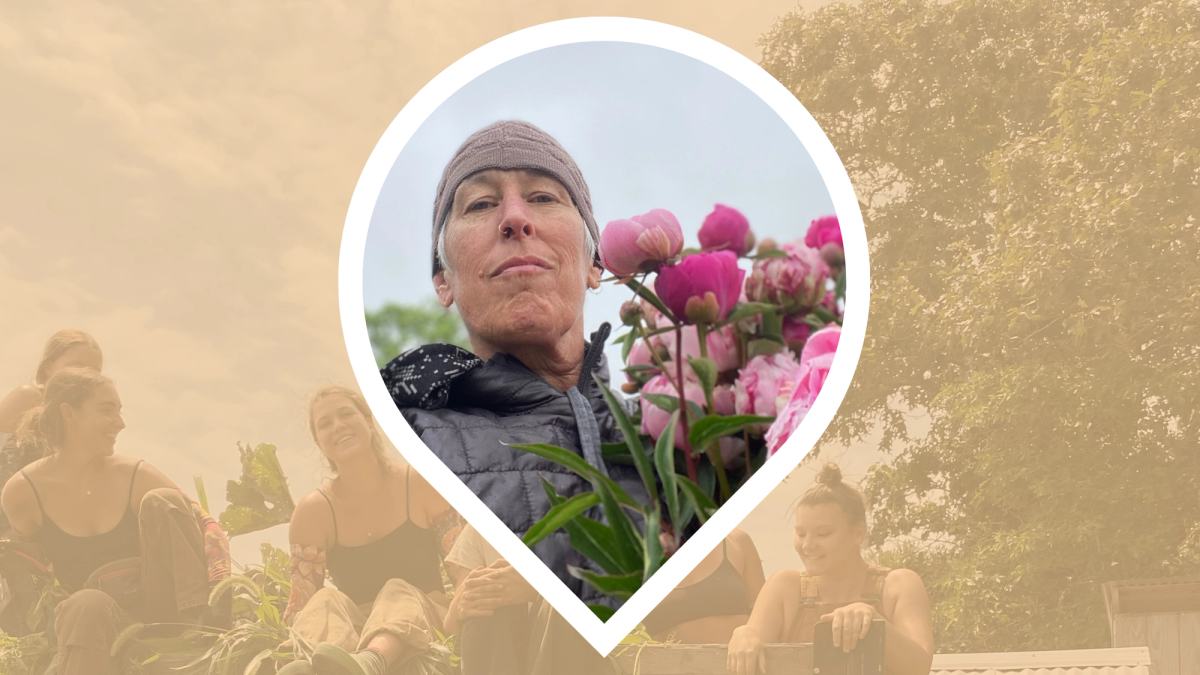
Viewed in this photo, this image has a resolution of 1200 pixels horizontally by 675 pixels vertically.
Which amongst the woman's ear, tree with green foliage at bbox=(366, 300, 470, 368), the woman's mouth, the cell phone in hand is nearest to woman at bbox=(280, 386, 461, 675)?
the cell phone in hand

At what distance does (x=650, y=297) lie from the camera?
175 cm

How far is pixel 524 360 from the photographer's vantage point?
6.05 feet

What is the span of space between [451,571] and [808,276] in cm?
253

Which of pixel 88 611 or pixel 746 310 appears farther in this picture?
pixel 88 611

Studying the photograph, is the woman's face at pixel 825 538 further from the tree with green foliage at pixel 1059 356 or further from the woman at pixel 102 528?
the woman at pixel 102 528

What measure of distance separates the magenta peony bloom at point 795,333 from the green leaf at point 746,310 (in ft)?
0.26

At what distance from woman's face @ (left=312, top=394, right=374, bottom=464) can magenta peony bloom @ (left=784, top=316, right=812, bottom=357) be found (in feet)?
9.26

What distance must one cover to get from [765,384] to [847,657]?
199 cm

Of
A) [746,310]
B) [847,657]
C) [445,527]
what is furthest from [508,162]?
[445,527]

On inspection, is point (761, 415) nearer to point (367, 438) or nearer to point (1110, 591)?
point (367, 438)

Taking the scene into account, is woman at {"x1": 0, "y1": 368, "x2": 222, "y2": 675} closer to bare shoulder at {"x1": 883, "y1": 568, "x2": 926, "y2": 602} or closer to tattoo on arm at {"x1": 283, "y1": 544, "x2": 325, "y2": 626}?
tattoo on arm at {"x1": 283, "y1": 544, "x2": 325, "y2": 626}

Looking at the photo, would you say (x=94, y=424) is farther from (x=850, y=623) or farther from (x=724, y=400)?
(x=724, y=400)

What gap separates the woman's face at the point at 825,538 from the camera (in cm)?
402

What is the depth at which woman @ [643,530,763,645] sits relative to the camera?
10.5 feet
